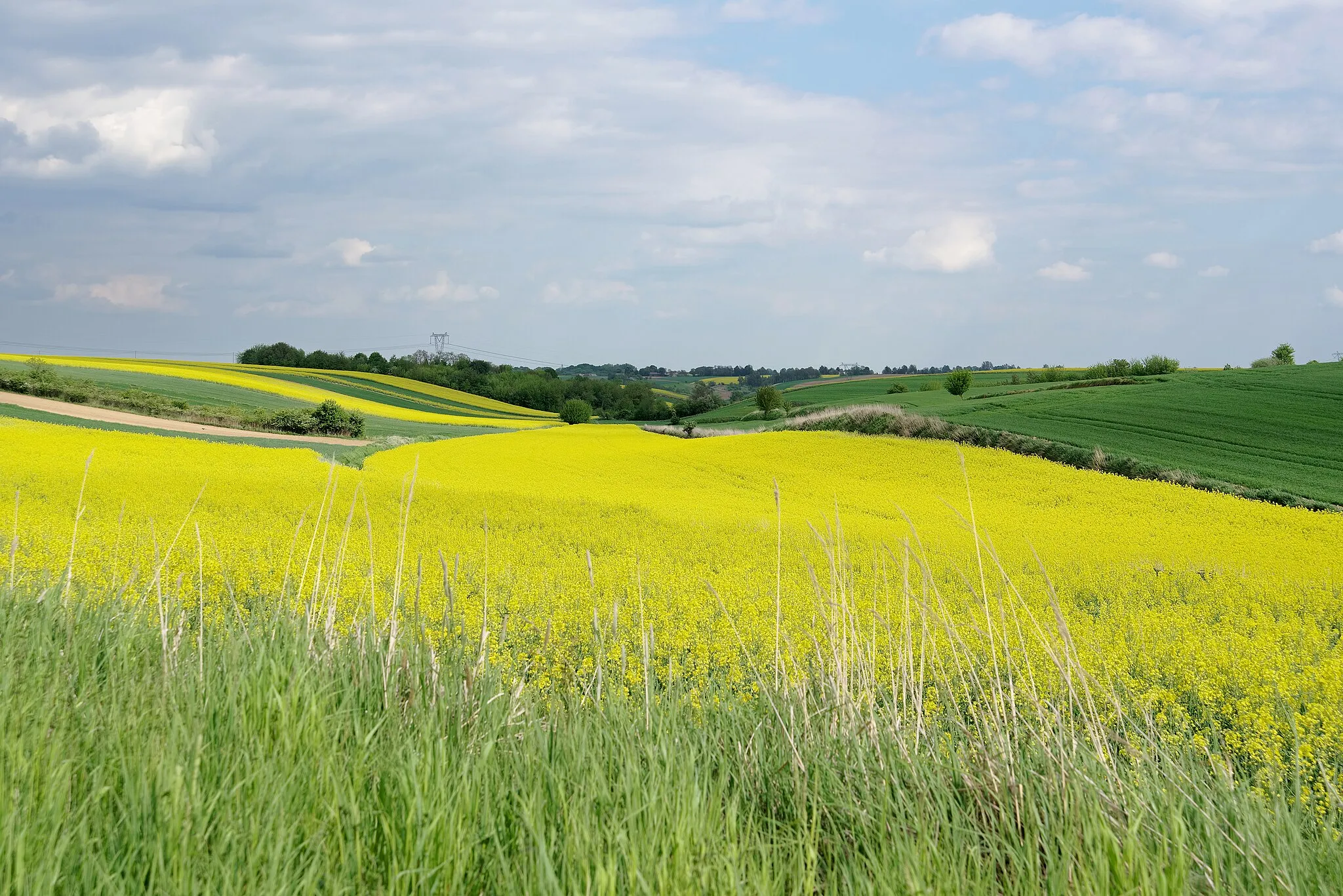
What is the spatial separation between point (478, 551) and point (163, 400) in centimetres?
3978

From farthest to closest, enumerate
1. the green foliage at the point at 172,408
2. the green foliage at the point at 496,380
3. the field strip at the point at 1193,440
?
the green foliage at the point at 496,380
the green foliage at the point at 172,408
the field strip at the point at 1193,440

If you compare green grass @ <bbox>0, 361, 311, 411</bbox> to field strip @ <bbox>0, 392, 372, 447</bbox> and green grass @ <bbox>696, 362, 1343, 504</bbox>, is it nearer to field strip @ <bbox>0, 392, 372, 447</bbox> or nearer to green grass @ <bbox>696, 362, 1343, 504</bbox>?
field strip @ <bbox>0, 392, 372, 447</bbox>

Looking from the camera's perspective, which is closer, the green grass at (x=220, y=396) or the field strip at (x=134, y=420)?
the field strip at (x=134, y=420)

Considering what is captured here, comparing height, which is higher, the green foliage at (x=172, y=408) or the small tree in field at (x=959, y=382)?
the small tree in field at (x=959, y=382)

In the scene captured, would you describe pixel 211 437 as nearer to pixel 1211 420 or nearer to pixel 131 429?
pixel 131 429

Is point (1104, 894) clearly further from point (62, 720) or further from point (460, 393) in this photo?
point (460, 393)

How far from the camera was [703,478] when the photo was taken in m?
27.9

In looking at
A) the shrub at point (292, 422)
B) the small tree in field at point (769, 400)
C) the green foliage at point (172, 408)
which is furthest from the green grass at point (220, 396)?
the small tree in field at point (769, 400)

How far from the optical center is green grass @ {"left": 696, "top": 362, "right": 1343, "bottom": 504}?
26.3 m

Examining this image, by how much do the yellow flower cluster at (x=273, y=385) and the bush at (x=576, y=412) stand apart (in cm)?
207

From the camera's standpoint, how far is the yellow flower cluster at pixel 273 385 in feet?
200

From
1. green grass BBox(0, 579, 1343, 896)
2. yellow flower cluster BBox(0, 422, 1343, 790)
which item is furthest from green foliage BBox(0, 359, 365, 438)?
green grass BBox(0, 579, 1343, 896)

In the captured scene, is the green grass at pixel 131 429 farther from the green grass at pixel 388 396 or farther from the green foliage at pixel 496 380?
the green foliage at pixel 496 380

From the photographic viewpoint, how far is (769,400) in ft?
227
